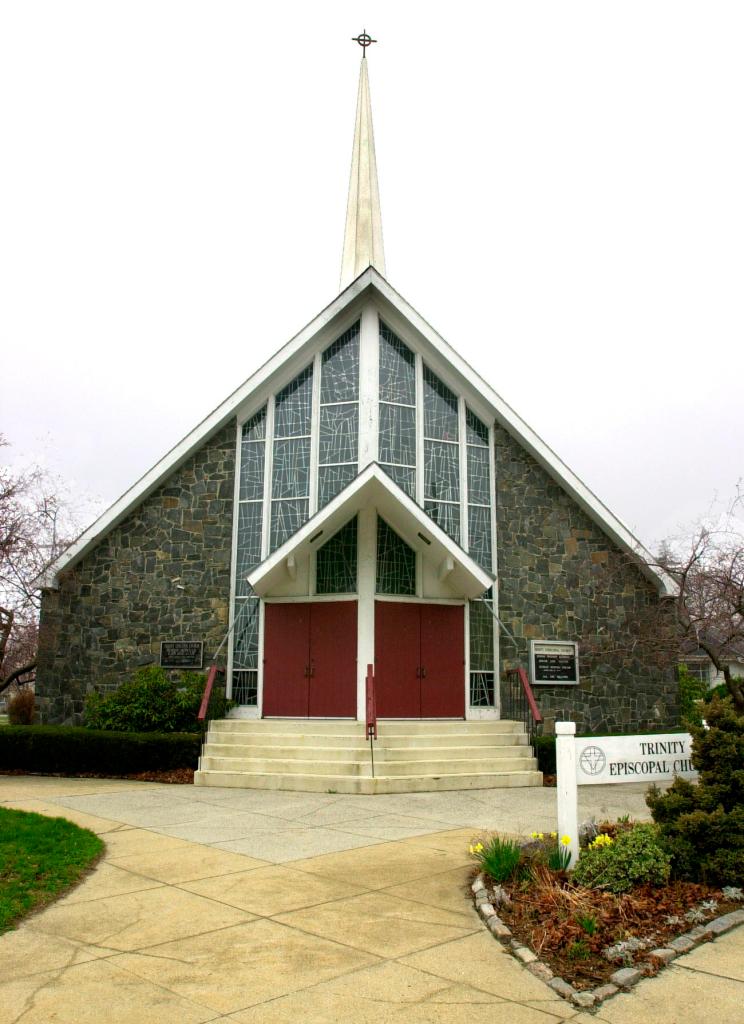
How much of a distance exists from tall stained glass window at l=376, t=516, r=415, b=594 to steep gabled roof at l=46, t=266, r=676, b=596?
3.27 m

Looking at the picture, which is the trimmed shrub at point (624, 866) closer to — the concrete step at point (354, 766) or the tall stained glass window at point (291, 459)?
the concrete step at point (354, 766)

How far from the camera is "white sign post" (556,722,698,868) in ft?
21.3

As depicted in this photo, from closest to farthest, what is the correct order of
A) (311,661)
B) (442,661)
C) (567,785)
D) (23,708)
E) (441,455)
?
(567,785)
(311,661)
(442,661)
(441,455)
(23,708)

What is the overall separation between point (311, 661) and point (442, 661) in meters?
2.31

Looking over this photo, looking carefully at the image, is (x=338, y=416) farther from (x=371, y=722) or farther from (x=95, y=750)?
(x=95, y=750)

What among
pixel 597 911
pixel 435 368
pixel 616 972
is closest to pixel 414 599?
pixel 435 368

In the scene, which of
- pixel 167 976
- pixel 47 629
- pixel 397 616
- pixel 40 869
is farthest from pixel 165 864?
pixel 47 629

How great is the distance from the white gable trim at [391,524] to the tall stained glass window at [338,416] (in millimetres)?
1051

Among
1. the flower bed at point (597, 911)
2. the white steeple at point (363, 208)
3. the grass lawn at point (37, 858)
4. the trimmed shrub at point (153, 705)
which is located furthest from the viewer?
the white steeple at point (363, 208)

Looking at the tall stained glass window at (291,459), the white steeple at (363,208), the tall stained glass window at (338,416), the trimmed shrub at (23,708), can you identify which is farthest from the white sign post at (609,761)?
the trimmed shrub at (23,708)

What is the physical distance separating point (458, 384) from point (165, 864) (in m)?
11.3

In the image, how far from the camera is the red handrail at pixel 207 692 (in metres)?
13.2

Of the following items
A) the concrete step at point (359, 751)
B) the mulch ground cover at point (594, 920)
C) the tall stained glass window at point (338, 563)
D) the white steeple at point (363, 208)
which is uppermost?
the white steeple at point (363, 208)

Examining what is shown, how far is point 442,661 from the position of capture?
15.0 m
